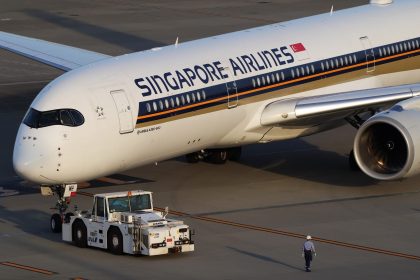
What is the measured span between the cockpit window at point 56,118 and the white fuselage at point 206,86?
0.18m

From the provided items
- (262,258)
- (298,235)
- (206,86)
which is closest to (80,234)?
(262,258)

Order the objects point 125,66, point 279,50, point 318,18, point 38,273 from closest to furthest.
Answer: point 38,273 < point 125,66 < point 279,50 < point 318,18

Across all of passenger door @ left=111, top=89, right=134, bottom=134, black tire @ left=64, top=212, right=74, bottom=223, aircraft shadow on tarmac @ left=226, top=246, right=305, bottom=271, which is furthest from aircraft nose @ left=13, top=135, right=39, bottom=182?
aircraft shadow on tarmac @ left=226, top=246, right=305, bottom=271

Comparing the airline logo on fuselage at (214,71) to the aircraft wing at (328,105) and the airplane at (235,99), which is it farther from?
the aircraft wing at (328,105)

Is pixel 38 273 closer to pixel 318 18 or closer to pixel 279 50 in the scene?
pixel 279 50

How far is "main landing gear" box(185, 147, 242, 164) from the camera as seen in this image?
4625 centimetres

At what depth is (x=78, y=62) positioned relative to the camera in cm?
4991

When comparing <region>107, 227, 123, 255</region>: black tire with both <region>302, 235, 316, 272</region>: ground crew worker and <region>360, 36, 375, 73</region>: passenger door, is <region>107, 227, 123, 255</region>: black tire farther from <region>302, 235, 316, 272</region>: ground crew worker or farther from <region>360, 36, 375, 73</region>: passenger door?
<region>360, 36, 375, 73</region>: passenger door

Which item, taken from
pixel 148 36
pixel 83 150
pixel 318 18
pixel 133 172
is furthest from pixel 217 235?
pixel 148 36

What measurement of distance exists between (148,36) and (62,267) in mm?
40296

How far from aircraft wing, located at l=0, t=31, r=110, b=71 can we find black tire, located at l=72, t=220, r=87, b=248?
13.7m

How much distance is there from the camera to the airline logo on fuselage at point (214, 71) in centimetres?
4006

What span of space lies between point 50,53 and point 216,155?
8789 millimetres

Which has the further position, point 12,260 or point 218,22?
point 218,22
